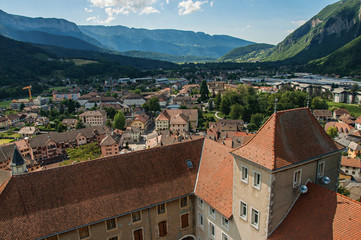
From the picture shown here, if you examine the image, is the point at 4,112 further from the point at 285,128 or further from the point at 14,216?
the point at 285,128

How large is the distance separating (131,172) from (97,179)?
3.15 metres

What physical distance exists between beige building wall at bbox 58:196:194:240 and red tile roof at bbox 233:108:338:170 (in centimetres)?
1021

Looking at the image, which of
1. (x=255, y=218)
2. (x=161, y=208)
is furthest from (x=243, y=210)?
(x=161, y=208)

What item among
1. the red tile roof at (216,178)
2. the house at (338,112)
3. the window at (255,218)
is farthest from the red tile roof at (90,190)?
the house at (338,112)

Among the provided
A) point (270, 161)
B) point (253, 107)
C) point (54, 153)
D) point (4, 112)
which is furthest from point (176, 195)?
point (4, 112)

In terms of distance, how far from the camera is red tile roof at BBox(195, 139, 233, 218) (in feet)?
69.7

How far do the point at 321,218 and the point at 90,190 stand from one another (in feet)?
58.7

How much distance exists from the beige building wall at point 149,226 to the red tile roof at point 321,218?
10529 millimetres

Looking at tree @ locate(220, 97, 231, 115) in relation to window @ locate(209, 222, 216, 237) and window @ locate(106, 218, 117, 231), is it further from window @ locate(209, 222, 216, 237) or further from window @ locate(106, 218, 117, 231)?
window @ locate(106, 218, 117, 231)

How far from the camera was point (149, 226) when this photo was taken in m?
23.2

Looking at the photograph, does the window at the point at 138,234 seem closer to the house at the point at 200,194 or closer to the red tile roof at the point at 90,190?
the house at the point at 200,194

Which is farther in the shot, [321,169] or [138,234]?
[138,234]

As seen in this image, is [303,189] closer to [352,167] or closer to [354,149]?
[352,167]

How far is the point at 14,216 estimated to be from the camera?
722 inches
